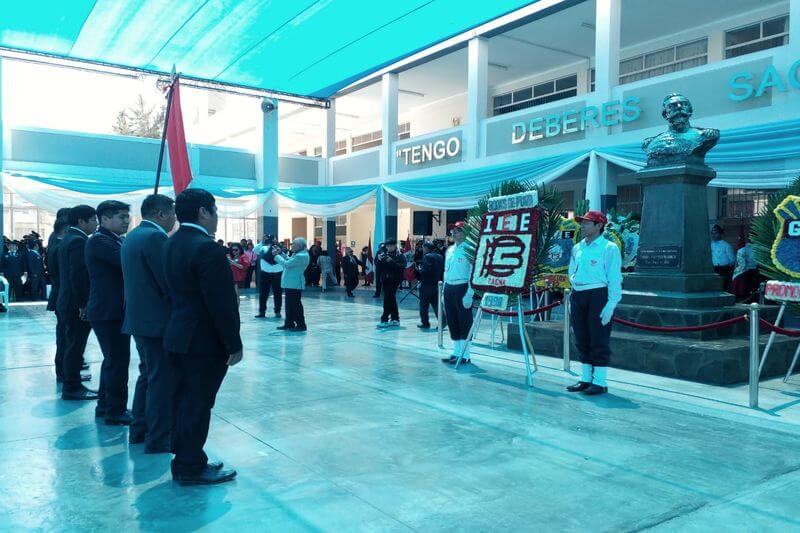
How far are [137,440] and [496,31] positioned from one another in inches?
525

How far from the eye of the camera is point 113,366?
4.74 m

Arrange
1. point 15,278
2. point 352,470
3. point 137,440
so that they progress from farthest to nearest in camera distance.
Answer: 1. point 15,278
2. point 137,440
3. point 352,470

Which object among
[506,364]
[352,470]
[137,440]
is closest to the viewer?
[352,470]

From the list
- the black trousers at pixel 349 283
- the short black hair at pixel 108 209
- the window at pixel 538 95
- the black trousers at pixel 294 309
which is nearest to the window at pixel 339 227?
the window at pixel 538 95

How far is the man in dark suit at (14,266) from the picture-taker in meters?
15.2

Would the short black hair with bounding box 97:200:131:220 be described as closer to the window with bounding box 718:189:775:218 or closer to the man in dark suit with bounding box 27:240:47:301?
the man in dark suit with bounding box 27:240:47:301

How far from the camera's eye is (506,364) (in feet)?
24.1

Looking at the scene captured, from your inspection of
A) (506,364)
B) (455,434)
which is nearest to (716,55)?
(506,364)

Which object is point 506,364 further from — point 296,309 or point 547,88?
point 547,88

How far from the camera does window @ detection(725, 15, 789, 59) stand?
13.4m

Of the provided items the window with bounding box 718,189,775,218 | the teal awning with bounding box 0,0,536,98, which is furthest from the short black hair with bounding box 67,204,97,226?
the window with bounding box 718,189,775,218

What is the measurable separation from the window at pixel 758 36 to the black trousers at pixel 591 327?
10.7 m

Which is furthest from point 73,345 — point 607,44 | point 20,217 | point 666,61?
point 20,217

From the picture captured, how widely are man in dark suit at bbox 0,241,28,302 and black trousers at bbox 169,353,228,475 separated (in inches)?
564
